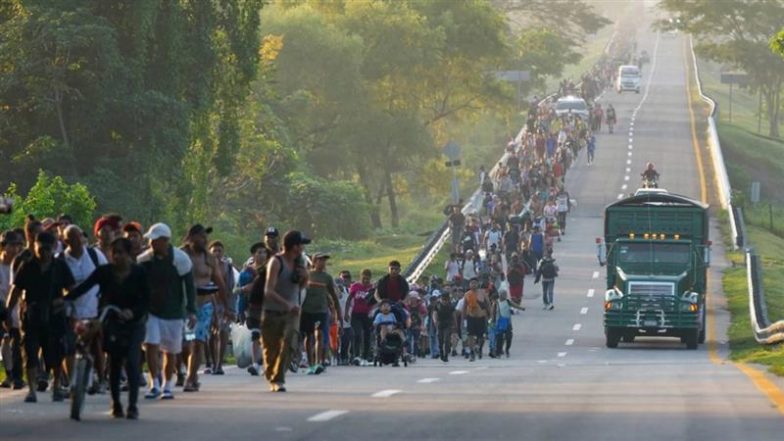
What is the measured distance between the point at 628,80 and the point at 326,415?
11850cm

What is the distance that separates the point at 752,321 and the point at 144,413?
91.0 ft

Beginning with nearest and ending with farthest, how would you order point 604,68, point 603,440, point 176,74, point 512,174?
point 603,440 < point 176,74 < point 512,174 < point 604,68

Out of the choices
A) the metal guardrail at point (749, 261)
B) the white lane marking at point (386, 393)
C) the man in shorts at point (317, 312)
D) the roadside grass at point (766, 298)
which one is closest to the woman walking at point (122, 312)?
the white lane marking at point (386, 393)

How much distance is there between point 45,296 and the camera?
18266 mm

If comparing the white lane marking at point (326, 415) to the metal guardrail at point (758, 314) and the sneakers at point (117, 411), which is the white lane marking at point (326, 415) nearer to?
the sneakers at point (117, 411)

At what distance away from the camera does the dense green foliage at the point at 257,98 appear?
154ft

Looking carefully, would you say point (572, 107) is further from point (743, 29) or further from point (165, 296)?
point (165, 296)

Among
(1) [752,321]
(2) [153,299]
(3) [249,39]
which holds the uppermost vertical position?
(3) [249,39]

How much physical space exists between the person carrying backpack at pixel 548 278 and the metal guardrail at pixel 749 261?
4.67m

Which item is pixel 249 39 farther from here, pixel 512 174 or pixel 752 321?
pixel 512 174

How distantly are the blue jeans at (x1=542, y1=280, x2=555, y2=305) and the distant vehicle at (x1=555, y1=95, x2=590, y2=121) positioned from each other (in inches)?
1986

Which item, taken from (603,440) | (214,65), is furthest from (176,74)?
(603,440)

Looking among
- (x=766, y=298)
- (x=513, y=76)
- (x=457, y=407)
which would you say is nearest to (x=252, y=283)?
(x=457, y=407)

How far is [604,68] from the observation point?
488ft
